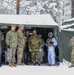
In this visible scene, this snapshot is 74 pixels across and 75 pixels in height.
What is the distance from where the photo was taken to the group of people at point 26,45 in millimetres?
13977

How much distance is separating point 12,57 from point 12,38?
83cm

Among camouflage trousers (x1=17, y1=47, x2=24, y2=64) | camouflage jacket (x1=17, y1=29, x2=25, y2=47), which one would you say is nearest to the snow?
camouflage trousers (x1=17, y1=47, x2=24, y2=64)

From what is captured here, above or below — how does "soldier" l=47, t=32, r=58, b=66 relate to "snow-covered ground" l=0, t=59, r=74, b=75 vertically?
above

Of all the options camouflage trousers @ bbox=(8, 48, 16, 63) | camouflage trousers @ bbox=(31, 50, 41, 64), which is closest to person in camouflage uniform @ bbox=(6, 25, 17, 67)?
camouflage trousers @ bbox=(8, 48, 16, 63)

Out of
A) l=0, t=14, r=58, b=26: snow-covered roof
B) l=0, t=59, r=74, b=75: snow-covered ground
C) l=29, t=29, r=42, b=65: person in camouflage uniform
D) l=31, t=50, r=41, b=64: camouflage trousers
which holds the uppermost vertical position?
l=0, t=14, r=58, b=26: snow-covered roof

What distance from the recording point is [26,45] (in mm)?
15008

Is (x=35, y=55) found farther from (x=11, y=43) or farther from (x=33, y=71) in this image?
(x=33, y=71)

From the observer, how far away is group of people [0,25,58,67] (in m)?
14.0

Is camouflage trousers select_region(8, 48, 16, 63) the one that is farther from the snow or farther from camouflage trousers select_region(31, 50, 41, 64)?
camouflage trousers select_region(31, 50, 41, 64)

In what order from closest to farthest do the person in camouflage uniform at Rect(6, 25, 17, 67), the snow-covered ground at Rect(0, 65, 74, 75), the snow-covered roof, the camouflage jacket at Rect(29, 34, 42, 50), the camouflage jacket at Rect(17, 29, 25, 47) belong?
the snow-covered ground at Rect(0, 65, 74, 75) < the person in camouflage uniform at Rect(6, 25, 17, 67) < the camouflage jacket at Rect(17, 29, 25, 47) < the camouflage jacket at Rect(29, 34, 42, 50) < the snow-covered roof

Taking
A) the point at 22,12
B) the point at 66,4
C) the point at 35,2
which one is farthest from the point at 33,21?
the point at 66,4

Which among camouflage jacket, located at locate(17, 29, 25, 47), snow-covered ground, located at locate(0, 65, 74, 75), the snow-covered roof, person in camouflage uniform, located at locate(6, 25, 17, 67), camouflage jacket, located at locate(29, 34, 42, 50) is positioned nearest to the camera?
snow-covered ground, located at locate(0, 65, 74, 75)

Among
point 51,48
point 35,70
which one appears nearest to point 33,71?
point 35,70

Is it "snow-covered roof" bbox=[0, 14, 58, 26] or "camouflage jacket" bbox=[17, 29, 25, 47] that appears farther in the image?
"snow-covered roof" bbox=[0, 14, 58, 26]
